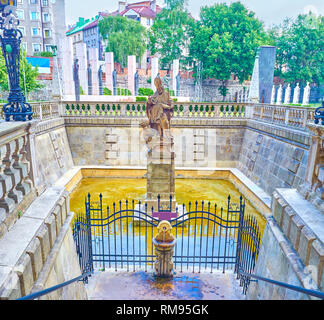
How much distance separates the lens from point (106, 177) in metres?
12.9

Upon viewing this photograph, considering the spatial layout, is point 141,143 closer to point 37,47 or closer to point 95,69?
point 95,69

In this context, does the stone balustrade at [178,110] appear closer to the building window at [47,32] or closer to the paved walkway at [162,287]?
the paved walkway at [162,287]

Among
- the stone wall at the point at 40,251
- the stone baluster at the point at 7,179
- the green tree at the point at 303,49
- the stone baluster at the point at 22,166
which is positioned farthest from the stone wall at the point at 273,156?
the green tree at the point at 303,49

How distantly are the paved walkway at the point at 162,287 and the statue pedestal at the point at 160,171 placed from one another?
2.93 m

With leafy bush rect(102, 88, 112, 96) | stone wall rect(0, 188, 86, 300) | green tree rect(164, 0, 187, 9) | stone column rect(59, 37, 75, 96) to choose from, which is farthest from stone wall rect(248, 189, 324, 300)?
green tree rect(164, 0, 187, 9)

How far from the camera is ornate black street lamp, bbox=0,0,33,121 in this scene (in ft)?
10.8

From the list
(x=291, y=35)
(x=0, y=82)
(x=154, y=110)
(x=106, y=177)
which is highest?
(x=291, y=35)

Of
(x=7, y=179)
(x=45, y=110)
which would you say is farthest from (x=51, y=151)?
(x=7, y=179)

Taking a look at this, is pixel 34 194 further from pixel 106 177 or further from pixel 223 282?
pixel 106 177

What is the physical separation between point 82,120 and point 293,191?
11.1 m

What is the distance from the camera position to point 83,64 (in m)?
25.5

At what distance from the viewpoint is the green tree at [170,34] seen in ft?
120

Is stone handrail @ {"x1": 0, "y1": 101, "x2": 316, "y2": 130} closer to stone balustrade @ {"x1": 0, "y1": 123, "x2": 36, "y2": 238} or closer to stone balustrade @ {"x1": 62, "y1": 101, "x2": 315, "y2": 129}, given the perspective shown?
stone balustrade @ {"x1": 62, "y1": 101, "x2": 315, "y2": 129}

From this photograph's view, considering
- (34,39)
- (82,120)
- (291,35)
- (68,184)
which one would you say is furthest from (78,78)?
(291,35)
